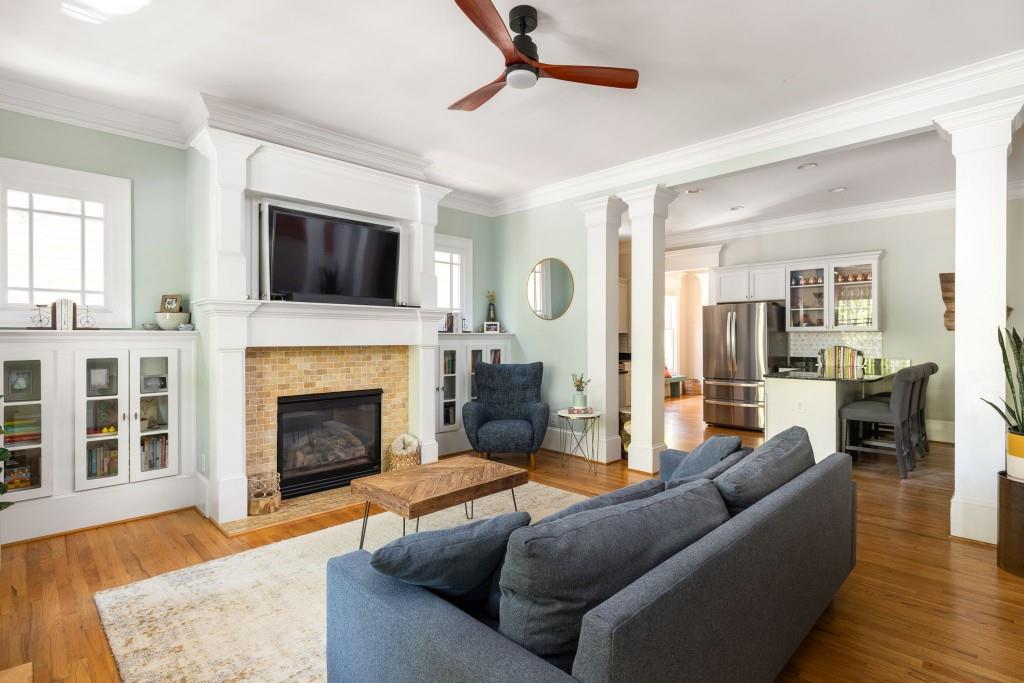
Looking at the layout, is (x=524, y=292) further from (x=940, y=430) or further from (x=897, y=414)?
(x=940, y=430)

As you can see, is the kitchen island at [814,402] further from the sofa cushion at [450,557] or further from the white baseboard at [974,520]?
the sofa cushion at [450,557]

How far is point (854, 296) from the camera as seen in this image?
6211 millimetres

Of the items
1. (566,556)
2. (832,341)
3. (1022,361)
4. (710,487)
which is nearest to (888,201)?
(832,341)

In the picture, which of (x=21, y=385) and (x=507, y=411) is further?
(x=507, y=411)

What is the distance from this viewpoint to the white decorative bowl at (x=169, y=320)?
3.66m

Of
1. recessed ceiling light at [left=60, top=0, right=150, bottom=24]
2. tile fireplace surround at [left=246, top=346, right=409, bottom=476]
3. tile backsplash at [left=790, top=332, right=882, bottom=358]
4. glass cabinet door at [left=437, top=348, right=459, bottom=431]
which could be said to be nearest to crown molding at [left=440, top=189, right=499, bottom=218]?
glass cabinet door at [left=437, top=348, right=459, bottom=431]

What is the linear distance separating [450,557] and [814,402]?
177 inches

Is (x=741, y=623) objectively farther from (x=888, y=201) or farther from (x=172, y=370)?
(x=888, y=201)

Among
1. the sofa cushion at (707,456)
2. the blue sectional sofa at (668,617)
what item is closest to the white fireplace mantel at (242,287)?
the blue sectional sofa at (668,617)

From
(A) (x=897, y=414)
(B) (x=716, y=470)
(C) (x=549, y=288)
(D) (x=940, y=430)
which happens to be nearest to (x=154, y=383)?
(C) (x=549, y=288)

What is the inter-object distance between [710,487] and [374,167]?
3.66m

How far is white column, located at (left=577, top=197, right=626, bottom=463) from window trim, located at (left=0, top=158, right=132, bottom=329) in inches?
143

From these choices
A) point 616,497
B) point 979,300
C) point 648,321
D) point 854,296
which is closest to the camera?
point 616,497

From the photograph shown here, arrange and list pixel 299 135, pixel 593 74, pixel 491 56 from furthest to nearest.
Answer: pixel 299 135 < pixel 491 56 < pixel 593 74
